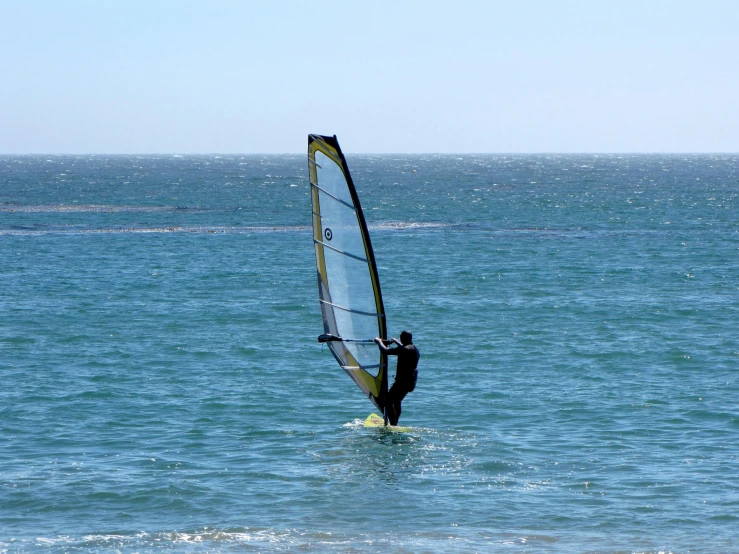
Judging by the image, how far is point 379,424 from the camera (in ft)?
61.3

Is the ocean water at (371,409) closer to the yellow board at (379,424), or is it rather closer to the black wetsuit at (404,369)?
the yellow board at (379,424)

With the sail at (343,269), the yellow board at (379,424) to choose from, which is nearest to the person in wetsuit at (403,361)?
the sail at (343,269)

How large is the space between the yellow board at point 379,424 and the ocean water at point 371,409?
35cm

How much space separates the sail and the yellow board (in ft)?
4.85

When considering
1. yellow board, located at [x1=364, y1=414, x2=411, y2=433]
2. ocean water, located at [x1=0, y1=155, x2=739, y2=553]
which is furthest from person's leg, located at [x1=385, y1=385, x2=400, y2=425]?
ocean water, located at [x1=0, y1=155, x2=739, y2=553]

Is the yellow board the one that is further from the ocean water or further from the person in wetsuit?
the person in wetsuit

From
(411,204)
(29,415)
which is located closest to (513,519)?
(29,415)

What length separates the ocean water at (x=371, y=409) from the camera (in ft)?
44.3

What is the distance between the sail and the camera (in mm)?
15805

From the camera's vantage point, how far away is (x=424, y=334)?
29438 mm

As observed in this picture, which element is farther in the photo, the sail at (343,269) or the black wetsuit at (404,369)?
the black wetsuit at (404,369)

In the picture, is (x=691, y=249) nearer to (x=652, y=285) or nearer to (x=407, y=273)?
(x=652, y=285)

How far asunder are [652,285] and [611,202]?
55420 millimetres

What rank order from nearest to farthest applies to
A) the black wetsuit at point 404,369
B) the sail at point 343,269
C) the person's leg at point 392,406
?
the sail at point 343,269
the black wetsuit at point 404,369
the person's leg at point 392,406
